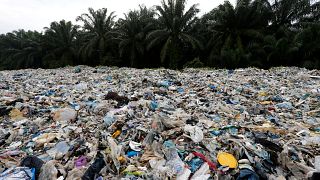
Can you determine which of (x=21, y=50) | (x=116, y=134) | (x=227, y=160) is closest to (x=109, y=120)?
(x=116, y=134)

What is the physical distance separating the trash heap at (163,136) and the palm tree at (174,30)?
992cm

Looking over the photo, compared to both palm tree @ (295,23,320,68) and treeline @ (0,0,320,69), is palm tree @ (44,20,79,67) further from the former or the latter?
palm tree @ (295,23,320,68)

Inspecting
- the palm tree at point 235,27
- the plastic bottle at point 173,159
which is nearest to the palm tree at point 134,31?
the palm tree at point 235,27

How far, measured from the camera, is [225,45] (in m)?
16.1

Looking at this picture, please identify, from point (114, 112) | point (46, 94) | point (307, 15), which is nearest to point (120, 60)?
point (307, 15)

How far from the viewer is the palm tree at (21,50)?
23.7 m

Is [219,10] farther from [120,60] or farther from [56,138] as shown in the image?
[56,138]

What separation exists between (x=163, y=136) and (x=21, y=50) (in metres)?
24.1

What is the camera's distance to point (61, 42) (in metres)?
21.5

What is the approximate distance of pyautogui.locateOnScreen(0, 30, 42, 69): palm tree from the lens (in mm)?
23734

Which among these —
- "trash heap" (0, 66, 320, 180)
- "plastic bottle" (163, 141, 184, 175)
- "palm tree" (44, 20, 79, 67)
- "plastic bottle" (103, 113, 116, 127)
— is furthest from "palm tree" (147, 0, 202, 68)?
"plastic bottle" (163, 141, 184, 175)

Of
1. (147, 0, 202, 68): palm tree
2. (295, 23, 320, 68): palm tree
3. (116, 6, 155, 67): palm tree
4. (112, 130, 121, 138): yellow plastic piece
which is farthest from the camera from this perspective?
(116, 6, 155, 67): palm tree

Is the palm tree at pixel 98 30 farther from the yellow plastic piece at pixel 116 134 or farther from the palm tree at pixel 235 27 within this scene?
the yellow plastic piece at pixel 116 134

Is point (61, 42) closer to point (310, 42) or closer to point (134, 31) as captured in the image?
point (134, 31)
